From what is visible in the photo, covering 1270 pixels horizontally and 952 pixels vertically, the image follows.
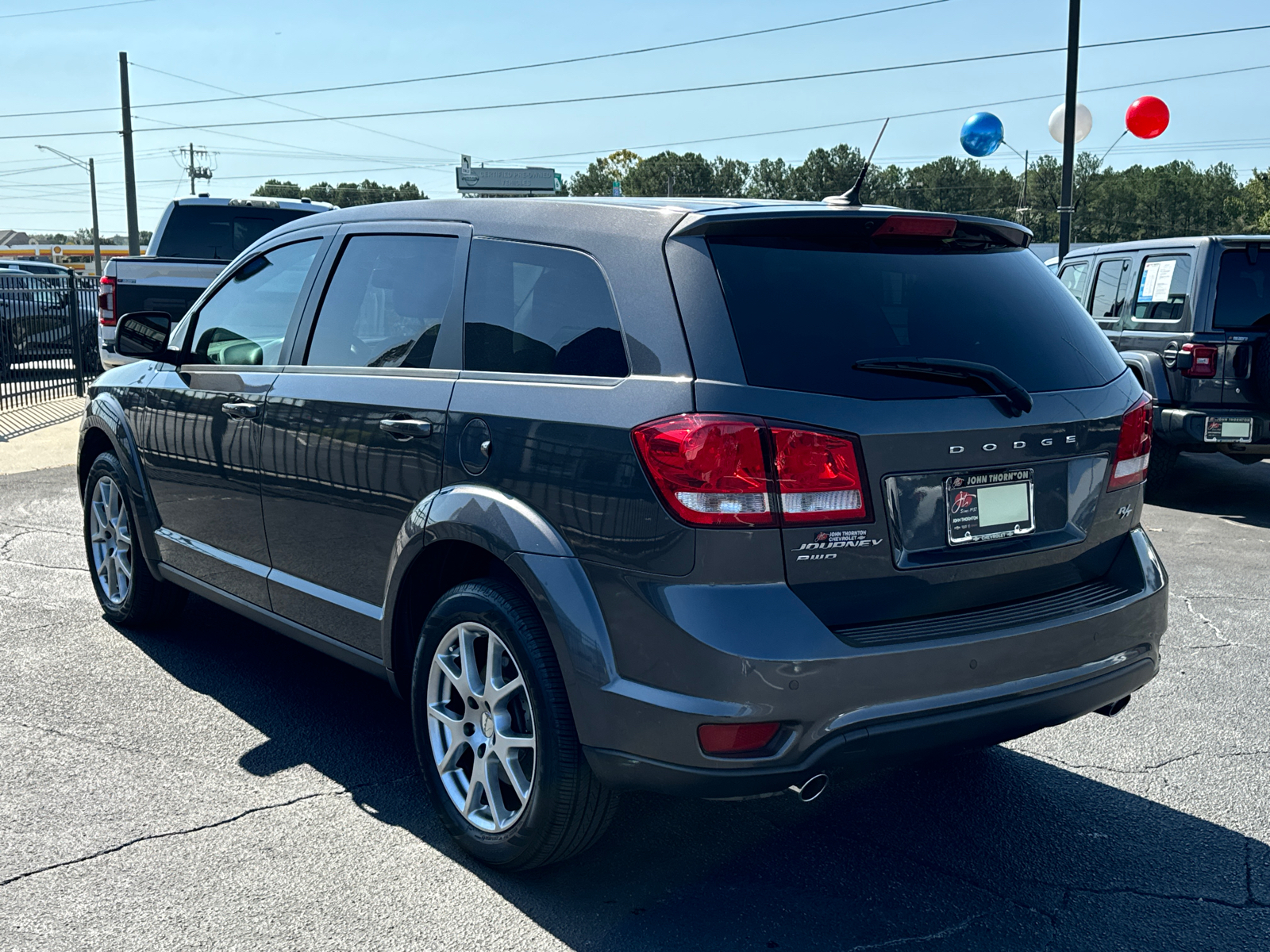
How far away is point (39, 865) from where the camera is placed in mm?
3266

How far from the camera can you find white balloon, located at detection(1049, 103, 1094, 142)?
20.7 m

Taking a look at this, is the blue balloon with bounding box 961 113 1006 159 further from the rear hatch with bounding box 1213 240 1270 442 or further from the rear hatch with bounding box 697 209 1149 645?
the rear hatch with bounding box 697 209 1149 645

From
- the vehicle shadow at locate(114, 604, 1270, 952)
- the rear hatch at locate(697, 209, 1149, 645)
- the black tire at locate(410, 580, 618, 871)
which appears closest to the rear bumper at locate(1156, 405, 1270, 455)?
the vehicle shadow at locate(114, 604, 1270, 952)

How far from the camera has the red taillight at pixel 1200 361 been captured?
873cm

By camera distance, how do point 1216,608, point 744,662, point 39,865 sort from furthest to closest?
1. point 1216,608
2. point 39,865
3. point 744,662

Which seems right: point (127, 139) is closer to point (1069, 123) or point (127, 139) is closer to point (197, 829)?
point (1069, 123)

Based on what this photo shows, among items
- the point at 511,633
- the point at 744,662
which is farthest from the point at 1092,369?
the point at 511,633

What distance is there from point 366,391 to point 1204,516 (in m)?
7.23

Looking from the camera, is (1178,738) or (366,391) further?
(1178,738)

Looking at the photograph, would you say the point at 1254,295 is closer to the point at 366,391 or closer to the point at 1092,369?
the point at 1092,369

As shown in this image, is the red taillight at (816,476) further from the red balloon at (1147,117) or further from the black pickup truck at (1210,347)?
the red balloon at (1147,117)

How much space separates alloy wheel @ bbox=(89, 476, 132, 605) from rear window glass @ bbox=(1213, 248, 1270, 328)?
7517 mm

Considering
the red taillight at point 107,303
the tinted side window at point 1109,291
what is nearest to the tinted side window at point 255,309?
the tinted side window at point 1109,291

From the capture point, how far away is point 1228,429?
8648 mm
